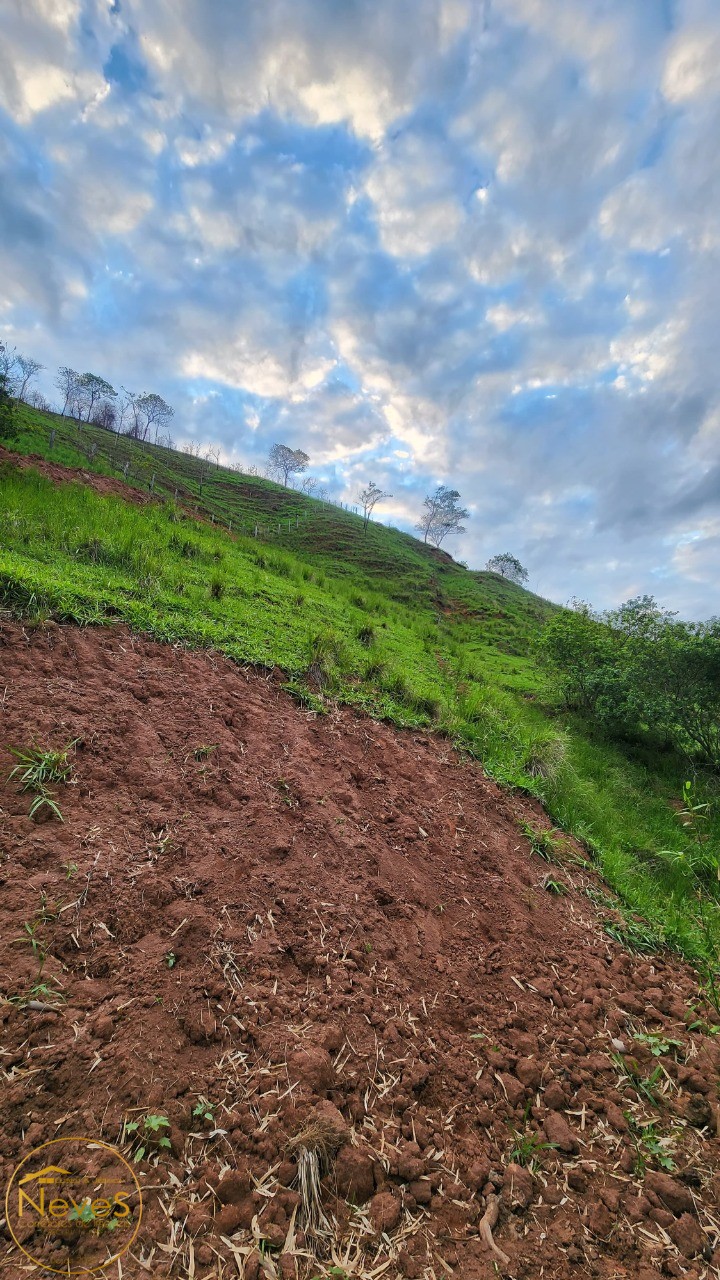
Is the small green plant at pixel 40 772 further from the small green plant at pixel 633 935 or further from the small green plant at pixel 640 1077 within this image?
the small green plant at pixel 633 935

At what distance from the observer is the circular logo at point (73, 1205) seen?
1421mm

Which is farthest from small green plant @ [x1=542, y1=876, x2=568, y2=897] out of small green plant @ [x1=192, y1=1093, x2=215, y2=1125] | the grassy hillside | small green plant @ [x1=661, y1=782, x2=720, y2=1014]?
small green plant @ [x1=192, y1=1093, x2=215, y2=1125]

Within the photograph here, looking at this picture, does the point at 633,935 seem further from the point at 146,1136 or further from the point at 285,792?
the point at 146,1136

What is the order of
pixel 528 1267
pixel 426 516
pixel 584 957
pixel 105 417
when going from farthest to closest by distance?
pixel 426 516
pixel 105 417
pixel 584 957
pixel 528 1267

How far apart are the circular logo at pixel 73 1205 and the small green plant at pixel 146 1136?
1.9 inches

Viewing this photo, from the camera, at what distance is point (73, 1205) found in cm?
152

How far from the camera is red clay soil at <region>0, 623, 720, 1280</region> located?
1.71 m

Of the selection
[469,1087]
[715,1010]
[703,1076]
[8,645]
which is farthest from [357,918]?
[8,645]

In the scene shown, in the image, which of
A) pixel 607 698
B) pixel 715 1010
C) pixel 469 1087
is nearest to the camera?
pixel 469 1087

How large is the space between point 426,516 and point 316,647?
244ft

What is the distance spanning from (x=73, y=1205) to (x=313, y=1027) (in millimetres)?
1082

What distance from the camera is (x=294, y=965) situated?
8.43ft

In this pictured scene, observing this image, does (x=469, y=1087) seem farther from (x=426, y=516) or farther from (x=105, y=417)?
(x=105, y=417)

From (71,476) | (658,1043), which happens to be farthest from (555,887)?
(71,476)
